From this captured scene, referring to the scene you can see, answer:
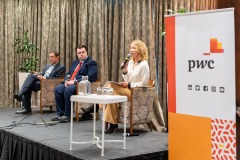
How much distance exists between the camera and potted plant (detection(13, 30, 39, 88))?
7.68 metres

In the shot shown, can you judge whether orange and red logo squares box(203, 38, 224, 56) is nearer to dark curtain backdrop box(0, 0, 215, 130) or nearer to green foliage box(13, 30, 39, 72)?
dark curtain backdrop box(0, 0, 215, 130)

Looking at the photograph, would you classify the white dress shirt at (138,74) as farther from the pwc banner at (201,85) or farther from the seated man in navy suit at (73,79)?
the pwc banner at (201,85)

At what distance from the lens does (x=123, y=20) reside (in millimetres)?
6859

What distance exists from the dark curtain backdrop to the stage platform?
1563mm

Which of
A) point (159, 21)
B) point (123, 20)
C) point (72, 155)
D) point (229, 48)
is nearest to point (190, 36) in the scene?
point (229, 48)

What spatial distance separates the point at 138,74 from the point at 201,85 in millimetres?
2084

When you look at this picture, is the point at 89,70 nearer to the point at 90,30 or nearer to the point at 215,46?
the point at 90,30

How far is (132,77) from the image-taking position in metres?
4.79

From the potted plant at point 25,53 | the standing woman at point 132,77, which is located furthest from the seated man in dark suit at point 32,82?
the standing woman at point 132,77

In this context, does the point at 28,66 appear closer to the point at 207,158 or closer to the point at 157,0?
the point at 157,0

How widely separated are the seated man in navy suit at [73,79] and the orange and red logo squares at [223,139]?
325 centimetres

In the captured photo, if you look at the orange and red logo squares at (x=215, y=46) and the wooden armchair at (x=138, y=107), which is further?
the wooden armchair at (x=138, y=107)

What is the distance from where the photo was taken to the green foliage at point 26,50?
25.3 feet

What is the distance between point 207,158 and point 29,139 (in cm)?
228
